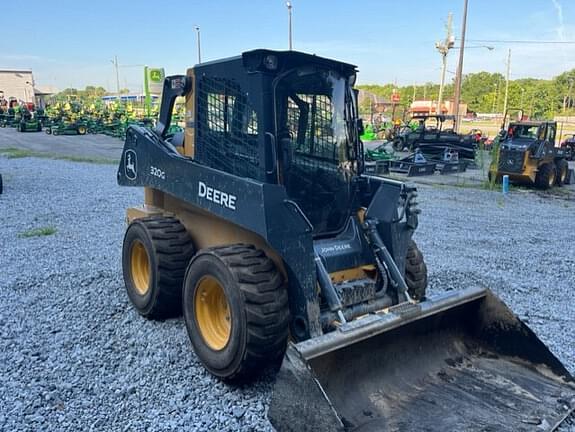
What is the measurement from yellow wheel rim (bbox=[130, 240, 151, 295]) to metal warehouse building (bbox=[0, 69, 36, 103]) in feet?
248

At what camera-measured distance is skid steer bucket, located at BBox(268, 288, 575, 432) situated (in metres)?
2.70

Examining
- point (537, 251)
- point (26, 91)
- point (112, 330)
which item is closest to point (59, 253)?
point (112, 330)

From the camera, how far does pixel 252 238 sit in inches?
141

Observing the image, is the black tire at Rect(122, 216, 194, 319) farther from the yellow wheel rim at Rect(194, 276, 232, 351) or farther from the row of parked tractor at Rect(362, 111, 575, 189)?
the row of parked tractor at Rect(362, 111, 575, 189)

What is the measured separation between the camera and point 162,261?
164 inches

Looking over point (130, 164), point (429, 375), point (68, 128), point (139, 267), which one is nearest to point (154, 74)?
point (68, 128)

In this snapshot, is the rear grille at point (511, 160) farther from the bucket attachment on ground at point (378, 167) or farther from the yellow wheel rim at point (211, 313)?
the yellow wheel rim at point (211, 313)

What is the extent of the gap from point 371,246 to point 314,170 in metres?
0.75

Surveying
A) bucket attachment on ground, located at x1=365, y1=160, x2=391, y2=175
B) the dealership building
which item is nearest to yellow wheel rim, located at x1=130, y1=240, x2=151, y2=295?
bucket attachment on ground, located at x1=365, y1=160, x2=391, y2=175

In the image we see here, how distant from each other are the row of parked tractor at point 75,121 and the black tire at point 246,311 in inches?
1012

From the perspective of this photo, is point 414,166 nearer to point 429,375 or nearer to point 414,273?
point 414,273

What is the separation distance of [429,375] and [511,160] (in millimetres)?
12565

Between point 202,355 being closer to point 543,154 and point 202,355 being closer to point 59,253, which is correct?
point 59,253

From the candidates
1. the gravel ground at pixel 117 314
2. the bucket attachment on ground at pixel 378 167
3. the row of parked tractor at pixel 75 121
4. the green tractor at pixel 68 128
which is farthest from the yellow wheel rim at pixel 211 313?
the green tractor at pixel 68 128
